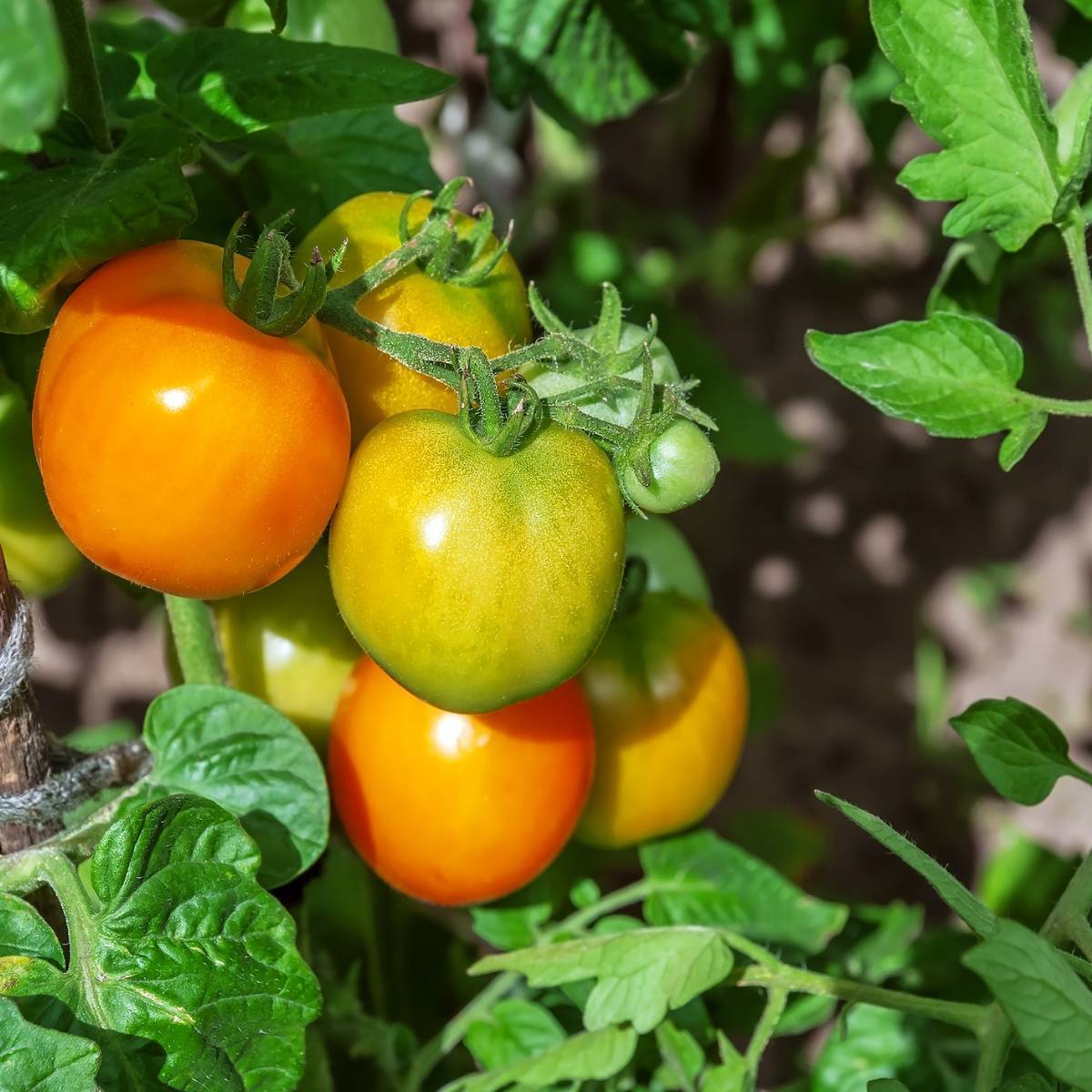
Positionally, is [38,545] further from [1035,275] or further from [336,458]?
[1035,275]

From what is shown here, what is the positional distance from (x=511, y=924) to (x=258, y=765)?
0.33 meters

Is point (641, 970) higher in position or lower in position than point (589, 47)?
lower

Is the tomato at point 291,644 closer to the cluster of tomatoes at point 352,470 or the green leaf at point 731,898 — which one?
the cluster of tomatoes at point 352,470

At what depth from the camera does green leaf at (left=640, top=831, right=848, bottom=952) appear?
3.26ft

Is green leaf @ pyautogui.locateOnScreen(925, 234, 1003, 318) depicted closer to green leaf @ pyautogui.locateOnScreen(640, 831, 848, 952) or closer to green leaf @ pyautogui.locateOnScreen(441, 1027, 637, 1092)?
green leaf @ pyautogui.locateOnScreen(640, 831, 848, 952)

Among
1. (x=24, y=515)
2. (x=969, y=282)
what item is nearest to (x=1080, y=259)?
(x=969, y=282)

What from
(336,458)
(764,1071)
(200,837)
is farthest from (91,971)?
(764,1071)

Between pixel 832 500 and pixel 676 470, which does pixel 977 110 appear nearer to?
pixel 676 470

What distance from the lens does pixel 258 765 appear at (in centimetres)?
76

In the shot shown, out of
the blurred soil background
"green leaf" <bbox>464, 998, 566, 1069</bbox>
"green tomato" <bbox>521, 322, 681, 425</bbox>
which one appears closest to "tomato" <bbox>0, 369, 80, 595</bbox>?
"green tomato" <bbox>521, 322, 681, 425</bbox>

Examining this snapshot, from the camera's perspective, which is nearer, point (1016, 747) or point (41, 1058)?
point (41, 1058)

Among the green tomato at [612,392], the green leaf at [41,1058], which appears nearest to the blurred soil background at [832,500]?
the green tomato at [612,392]

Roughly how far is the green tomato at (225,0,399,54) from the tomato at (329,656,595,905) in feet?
1.46

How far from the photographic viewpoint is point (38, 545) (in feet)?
2.93
